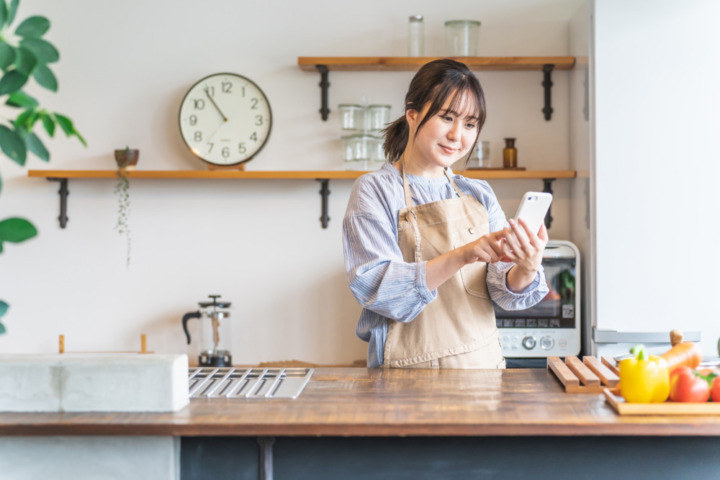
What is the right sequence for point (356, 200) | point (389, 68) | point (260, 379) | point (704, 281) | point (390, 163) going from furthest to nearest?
point (389, 68), point (704, 281), point (390, 163), point (356, 200), point (260, 379)

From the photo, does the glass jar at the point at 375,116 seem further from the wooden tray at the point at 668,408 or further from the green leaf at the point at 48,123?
the green leaf at the point at 48,123

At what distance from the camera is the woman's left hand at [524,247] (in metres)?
1.75

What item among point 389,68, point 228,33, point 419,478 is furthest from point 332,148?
point 419,478

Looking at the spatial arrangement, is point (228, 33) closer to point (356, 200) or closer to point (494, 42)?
point (494, 42)

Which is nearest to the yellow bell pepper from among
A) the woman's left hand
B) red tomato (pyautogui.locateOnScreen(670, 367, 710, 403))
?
red tomato (pyautogui.locateOnScreen(670, 367, 710, 403))

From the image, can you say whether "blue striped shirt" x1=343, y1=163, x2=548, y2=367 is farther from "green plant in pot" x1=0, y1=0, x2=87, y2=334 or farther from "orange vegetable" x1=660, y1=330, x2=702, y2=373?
"green plant in pot" x1=0, y1=0, x2=87, y2=334

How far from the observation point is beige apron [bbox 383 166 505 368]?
1.95 m

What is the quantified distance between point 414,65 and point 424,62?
65 millimetres

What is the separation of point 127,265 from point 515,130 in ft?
6.04

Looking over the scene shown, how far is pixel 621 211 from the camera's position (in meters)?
2.83

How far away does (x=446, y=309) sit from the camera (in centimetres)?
197

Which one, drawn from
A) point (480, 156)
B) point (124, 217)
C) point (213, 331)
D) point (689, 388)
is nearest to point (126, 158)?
point (124, 217)

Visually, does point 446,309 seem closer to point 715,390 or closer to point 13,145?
point 715,390

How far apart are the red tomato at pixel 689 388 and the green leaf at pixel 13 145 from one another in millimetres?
1182
